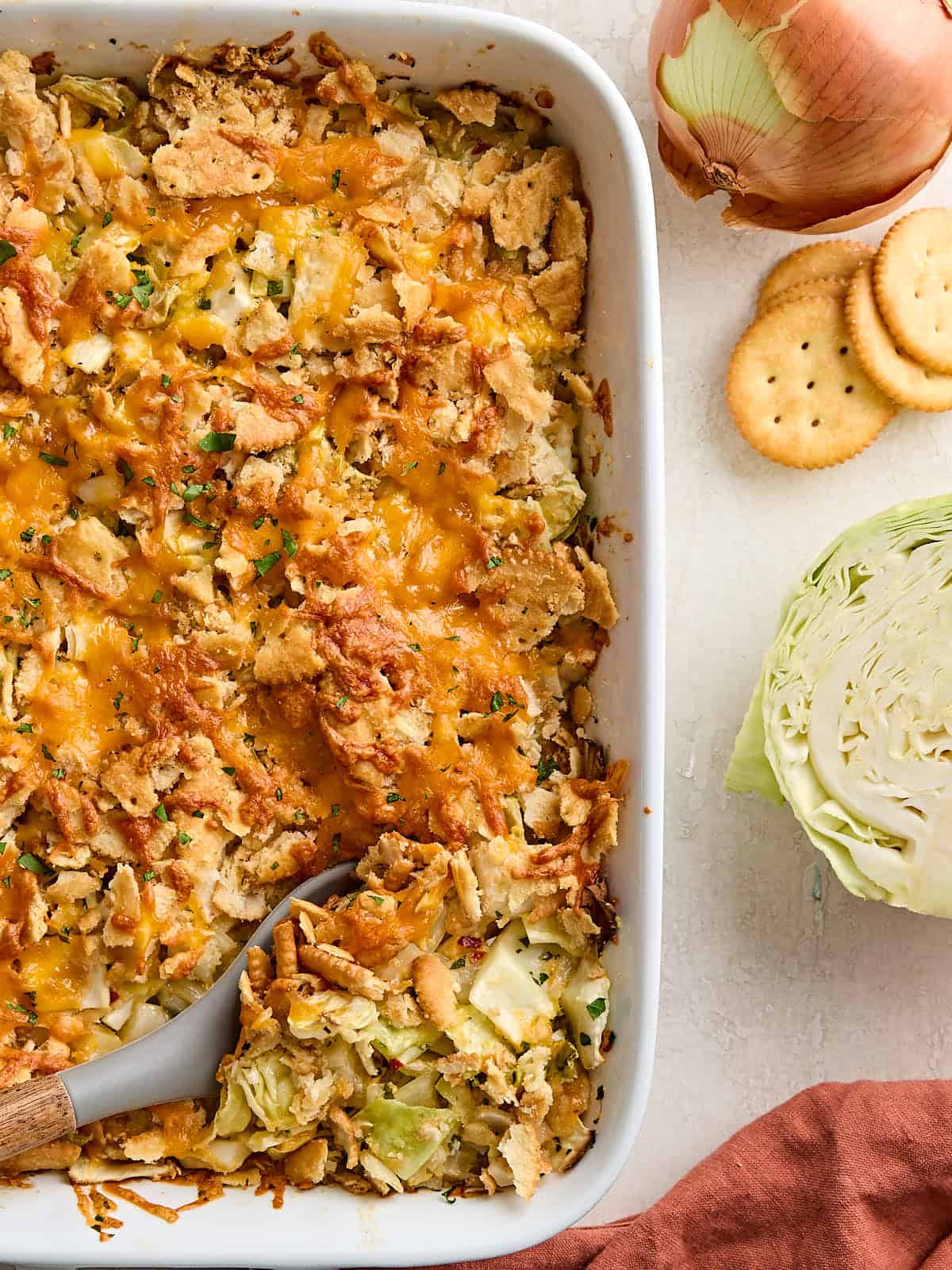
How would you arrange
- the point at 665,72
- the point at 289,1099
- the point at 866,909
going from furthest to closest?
the point at 866,909, the point at 665,72, the point at 289,1099

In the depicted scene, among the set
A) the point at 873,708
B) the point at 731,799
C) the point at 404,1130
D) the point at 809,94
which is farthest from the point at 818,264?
the point at 404,1130

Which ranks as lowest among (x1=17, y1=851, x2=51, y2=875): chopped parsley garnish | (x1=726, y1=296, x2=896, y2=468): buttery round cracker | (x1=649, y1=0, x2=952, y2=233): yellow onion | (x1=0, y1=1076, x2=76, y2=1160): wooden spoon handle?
(x1=0, y1=1076, x2=76, y2=1160): wooden spoon handle

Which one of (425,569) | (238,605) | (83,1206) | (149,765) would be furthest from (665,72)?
(83,1206)

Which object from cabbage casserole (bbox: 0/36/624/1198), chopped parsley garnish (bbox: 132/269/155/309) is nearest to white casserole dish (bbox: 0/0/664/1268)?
cabbage casserole (bbox: 0/36/624/1198)

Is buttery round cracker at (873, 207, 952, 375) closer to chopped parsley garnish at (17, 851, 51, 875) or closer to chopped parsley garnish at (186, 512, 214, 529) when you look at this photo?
chopped parsley garnish at (186, 512, 214, 529)

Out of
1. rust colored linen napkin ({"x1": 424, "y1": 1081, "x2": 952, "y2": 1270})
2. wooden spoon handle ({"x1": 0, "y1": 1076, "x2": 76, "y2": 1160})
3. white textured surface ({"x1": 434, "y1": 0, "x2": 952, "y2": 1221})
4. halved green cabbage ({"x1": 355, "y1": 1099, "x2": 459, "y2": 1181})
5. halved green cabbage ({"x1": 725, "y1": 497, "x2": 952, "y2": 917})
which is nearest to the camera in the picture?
wooden spoon handle ({"x1": 0, "y1": 1076, "x2": 76, "y2": 1160})

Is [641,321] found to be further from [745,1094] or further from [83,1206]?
[83,1206]

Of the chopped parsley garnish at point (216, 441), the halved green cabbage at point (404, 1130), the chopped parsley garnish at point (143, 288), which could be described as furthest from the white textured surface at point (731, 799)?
the chopped parsley garnish at point (143, 288)
